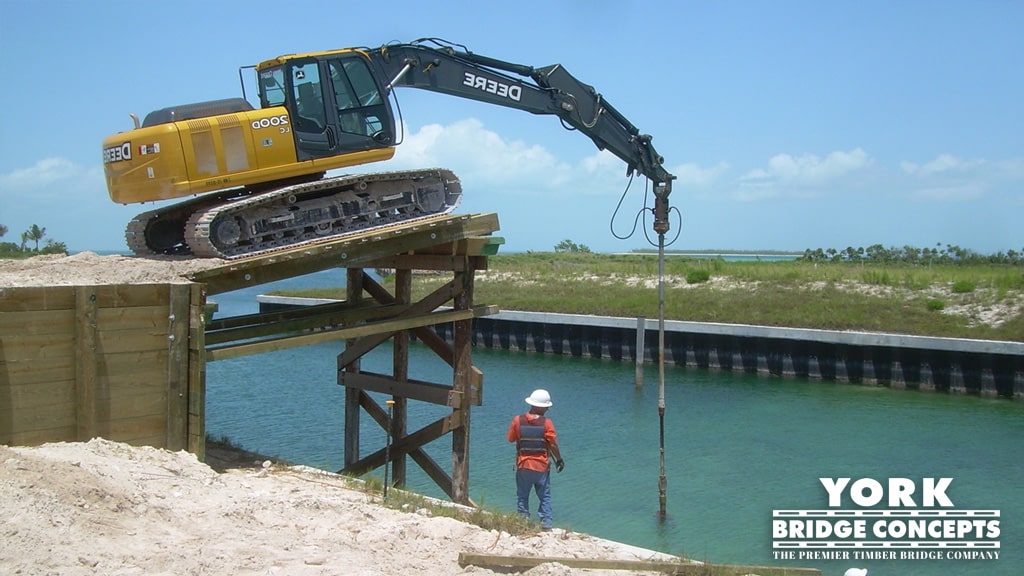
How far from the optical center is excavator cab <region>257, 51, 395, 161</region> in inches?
472

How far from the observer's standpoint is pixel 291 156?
1183cm

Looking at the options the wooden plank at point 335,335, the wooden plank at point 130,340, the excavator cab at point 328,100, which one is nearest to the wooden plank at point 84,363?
the wooden plank at point 130,340

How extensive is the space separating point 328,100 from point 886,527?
1018 centimetres

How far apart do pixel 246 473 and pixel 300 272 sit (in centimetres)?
253

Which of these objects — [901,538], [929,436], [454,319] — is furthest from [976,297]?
[454,319]

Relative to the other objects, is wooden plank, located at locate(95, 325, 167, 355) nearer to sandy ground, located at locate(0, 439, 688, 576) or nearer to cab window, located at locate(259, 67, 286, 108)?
sandy ground, located at locate(0, 439, 688, 576)

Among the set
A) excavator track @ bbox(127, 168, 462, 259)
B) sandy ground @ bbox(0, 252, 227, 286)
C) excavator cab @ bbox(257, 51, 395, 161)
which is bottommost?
sandy ground @ bbox(0, 252, 227, 286)

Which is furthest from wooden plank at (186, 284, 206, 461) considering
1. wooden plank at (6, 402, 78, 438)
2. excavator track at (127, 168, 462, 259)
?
excavator track at (127, 168, 462, 259)

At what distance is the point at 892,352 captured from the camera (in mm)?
27719

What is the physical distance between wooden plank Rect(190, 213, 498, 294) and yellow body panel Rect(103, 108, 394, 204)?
1.30 metres

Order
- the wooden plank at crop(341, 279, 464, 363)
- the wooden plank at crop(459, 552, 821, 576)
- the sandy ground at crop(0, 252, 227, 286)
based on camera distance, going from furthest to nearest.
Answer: the wooden plank at crop(341, 279, 464, 363), the sandy ground at crop(0, 252, 227, 286), the wooden plank at crop(459, 552, 821, 576)

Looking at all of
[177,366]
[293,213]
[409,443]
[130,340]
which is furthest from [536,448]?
[293,213]

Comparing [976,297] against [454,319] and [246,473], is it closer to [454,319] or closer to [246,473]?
[454,319]

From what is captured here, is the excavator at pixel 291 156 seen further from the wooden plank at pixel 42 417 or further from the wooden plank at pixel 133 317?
the wooden plank at pixel 42 417
